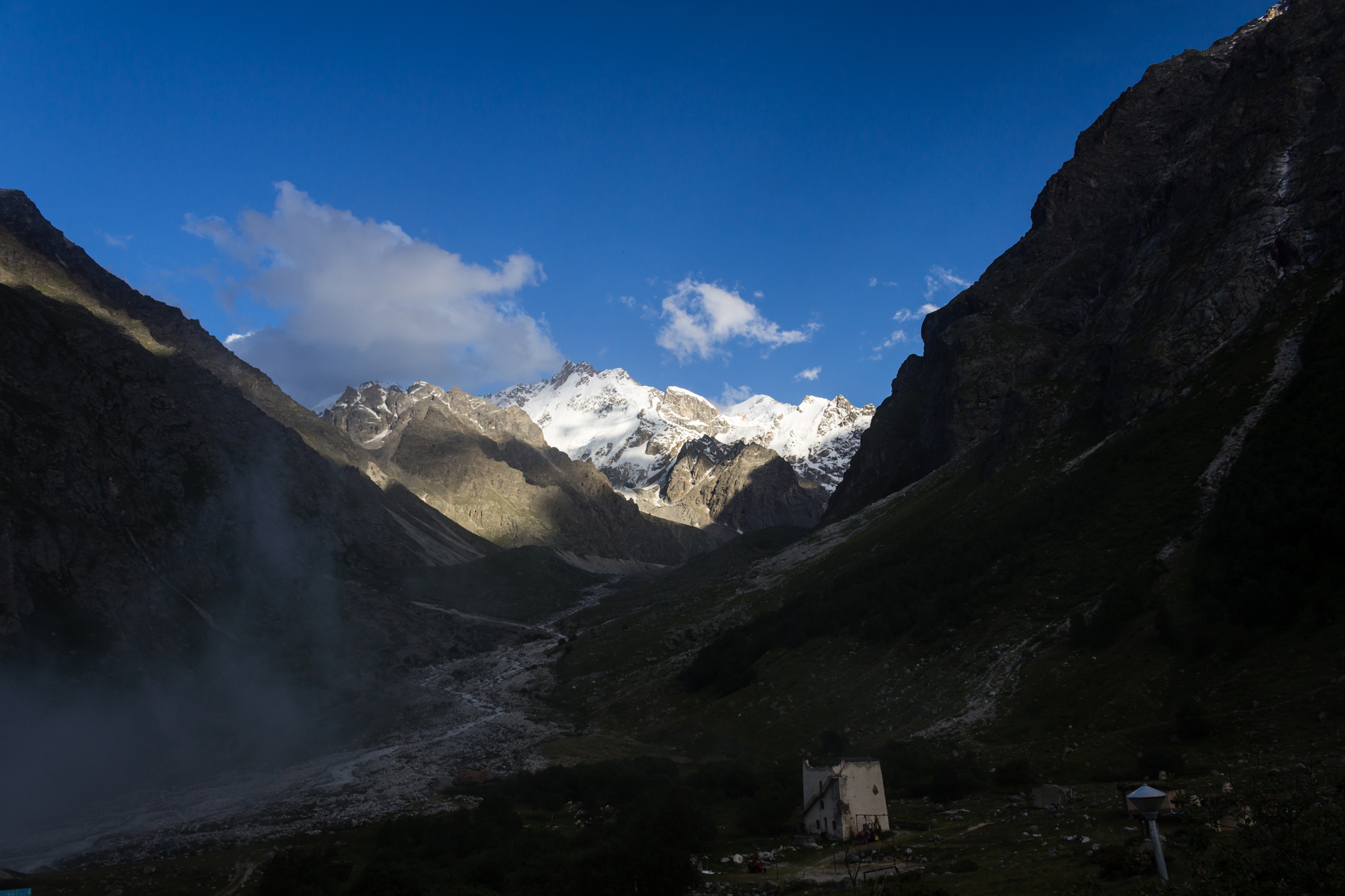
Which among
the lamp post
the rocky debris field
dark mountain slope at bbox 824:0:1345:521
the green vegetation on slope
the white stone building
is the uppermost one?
dark mountain slope at bbox 824:0:1345:521

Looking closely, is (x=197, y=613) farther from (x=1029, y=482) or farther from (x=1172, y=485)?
(x=1172, y=485)

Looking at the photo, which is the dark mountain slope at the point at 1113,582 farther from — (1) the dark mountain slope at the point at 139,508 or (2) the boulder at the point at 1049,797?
(1) the dark mountain slope at the point at 139,508

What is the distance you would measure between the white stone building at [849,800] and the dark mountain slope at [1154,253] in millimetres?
68273

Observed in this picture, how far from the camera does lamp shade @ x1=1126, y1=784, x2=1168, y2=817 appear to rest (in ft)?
63.5

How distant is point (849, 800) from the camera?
37.2 m

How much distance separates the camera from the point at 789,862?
1380 inches

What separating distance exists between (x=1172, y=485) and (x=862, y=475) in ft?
420

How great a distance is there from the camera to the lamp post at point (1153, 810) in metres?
18.7

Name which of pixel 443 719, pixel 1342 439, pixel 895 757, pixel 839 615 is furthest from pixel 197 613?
pixel 1342 439

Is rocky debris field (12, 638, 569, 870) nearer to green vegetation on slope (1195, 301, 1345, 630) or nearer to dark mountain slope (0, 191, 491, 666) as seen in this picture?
dark mountain slope (0, 191, 491, 666)

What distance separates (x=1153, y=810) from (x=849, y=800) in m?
19.5

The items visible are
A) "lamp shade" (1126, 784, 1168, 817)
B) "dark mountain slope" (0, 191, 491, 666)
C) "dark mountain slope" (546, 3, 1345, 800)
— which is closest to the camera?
"lamp shade" (1126, 784, 1168, 817)

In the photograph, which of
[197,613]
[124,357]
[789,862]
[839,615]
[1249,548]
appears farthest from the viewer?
[124,357]

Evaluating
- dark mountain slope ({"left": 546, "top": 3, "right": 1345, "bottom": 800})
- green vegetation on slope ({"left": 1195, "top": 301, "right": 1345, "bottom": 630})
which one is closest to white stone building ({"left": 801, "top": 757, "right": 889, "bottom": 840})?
dark mountain slope ({"left": 546, "top": 3, "right": 1345, "bottom": 800})
